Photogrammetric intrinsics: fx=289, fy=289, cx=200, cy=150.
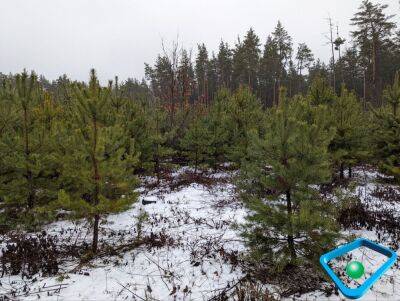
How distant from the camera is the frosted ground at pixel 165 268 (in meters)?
5.24

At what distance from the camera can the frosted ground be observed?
5242mm

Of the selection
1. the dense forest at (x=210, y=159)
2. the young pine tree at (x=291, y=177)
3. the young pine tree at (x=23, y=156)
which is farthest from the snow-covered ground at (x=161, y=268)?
the young pine tree at (x=291, y=177)

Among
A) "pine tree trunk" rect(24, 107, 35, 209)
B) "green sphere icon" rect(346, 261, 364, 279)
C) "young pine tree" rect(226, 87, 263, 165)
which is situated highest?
"young pine tree" rect(226, 87, 263, 165)

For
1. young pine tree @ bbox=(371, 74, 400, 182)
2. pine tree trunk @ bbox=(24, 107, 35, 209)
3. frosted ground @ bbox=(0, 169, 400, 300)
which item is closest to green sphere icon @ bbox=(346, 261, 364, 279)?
frosted ground @ bbox=(0, 169, 400, 300)

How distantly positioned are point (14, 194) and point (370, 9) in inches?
1363

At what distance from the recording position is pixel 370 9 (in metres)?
29.3

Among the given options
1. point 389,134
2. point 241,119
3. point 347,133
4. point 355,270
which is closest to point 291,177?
point 355,270

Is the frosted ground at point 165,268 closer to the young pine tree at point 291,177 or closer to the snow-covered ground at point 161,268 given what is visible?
the snow-covered ground at point 161,268

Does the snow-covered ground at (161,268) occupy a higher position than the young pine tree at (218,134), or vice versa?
the young pine tree at (218,134)

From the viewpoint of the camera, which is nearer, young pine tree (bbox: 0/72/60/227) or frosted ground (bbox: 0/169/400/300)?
frosted ground (bbox: 0/169/400/300)

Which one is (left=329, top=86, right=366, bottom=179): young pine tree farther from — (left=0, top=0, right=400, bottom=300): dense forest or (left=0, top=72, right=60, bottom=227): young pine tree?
(left=0, top=72, right=60, bottom=227): young pine tree

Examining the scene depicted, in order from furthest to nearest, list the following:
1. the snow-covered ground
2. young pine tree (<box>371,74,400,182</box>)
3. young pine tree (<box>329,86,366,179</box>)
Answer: young pine tree (<box>329,86,366,179</box>) < young pine tree (<box>371,74,400,182</box>) < the snow-covered ground

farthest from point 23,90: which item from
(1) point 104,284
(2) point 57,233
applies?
(1) point 104,284

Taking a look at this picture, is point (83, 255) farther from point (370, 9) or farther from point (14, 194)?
point (370, 9)
